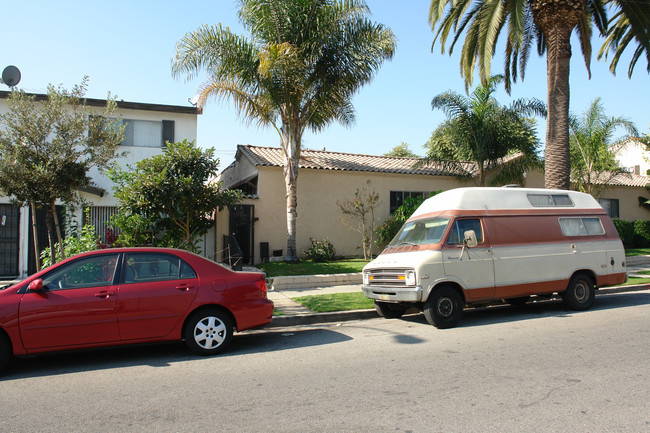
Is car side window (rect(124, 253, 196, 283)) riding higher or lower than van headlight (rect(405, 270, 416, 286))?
higher

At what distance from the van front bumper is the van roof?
1.85 meters

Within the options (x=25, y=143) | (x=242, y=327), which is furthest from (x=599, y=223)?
(x=25, y=143)

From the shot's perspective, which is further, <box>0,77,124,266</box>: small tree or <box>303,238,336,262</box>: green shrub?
<box>303,238,336,262</box>: green shrub

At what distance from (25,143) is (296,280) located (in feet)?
22.3

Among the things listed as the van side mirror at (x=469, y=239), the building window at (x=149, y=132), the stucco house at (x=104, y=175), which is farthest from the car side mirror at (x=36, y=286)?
the building window at (x=149, y=132)

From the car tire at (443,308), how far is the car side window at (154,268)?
13.0 ft

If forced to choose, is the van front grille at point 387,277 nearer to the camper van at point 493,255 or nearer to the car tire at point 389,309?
the camper van at point 493,255

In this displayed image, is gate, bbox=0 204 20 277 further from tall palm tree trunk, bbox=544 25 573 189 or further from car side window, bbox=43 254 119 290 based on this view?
tall palm tree trunk, bbox=544 25 573 189

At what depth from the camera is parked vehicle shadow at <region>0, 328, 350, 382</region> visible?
5.94 metres

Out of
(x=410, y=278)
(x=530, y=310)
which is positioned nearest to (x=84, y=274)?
(x=410, y=278)

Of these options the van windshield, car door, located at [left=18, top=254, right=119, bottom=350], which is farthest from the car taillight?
the van windshield

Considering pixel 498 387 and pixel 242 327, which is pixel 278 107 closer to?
pixel 242 327

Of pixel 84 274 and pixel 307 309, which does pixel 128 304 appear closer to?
pixel 84 274

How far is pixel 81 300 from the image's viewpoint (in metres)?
5.89
